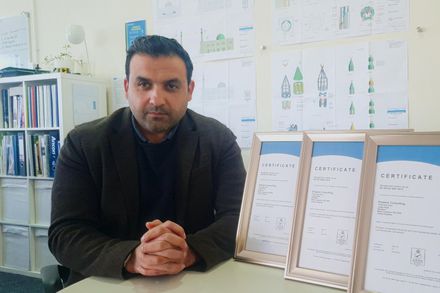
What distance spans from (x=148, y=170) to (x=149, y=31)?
162 centimetres

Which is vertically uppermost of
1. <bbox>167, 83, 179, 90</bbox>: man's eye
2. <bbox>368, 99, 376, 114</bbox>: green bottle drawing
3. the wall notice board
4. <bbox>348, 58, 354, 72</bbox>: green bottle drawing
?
the wall notice board

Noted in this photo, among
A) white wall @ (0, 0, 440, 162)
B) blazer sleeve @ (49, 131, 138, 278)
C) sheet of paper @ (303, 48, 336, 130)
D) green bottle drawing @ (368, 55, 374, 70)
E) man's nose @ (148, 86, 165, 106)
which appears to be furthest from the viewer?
sheet of paper @ (303, 48, 336, 130)

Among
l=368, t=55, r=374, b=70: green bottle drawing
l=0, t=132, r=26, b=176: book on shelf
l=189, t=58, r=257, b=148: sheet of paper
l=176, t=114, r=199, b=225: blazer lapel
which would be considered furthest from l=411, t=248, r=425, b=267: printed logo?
l=0, t=132, r=26, b=176: book on shelf

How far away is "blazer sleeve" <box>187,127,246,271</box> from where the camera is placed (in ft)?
3.16

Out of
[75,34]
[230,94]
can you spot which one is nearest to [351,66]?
[230,94]

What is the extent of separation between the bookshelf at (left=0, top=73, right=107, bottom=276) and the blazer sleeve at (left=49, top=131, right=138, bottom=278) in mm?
1532

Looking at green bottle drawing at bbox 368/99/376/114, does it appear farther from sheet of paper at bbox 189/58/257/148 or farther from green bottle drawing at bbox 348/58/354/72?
sheet of paper at bbox 189/58/257/148

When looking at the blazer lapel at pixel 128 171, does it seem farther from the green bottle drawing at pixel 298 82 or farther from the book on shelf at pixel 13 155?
the book on shelf at pixel 13 155

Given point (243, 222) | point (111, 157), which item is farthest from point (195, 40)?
point (243, 222)

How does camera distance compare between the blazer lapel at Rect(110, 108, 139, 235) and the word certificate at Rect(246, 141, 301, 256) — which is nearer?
the word certificate at Rect(246, 141, 301, 256)

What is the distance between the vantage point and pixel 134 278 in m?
0.91

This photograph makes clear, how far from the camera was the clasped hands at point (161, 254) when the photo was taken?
2.90ft

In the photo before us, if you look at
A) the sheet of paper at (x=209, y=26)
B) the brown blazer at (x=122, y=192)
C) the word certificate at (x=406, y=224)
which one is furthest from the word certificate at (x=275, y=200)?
the sheet of paper at (x=209, y=26)

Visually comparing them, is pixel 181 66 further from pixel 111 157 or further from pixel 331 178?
pixel 331 178
